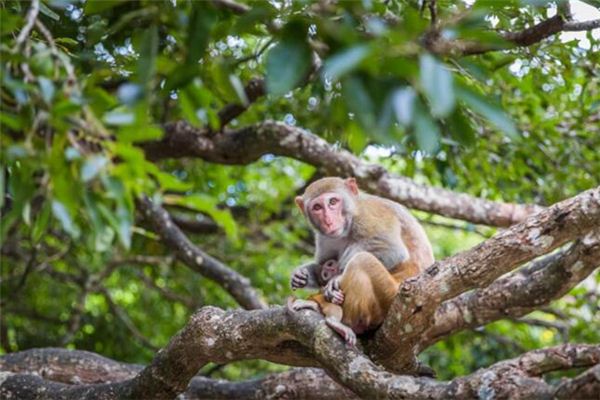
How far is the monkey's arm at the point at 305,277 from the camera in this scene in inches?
255

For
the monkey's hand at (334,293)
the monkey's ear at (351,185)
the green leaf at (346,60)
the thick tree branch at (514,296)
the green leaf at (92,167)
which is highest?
the monkey's ear at (351,185)

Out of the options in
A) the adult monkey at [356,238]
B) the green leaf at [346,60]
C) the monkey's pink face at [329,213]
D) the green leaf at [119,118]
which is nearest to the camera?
the green leaf at [346,60]

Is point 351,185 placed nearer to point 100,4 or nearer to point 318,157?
point 318,157

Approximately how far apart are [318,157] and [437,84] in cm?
535

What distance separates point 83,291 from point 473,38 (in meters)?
8.10

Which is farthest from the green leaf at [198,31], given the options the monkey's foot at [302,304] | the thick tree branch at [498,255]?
the monkey's foot at [302,304]

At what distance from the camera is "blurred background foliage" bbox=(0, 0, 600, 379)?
2590 millimetres

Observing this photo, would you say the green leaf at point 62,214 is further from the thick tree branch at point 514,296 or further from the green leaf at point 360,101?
the thick tree branch at point 514,296

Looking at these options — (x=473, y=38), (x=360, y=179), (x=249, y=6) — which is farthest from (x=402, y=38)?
(x=360, y=179)

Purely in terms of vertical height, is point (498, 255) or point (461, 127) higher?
point (498, 255)

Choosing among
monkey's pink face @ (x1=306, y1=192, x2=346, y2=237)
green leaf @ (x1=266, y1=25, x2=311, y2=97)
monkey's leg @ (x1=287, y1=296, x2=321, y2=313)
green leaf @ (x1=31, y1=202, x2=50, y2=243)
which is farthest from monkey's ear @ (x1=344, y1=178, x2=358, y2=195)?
green leaf @ (x1=266, y1=25, x2=311, y2=97)

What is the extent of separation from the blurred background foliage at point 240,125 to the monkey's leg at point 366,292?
3.68 feet

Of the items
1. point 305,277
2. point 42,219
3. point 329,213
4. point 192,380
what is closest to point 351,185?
point 329,213

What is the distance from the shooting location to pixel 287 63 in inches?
102
